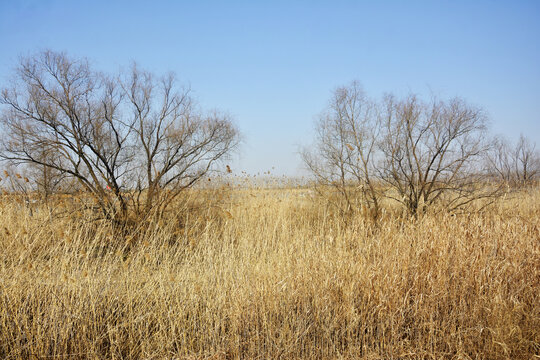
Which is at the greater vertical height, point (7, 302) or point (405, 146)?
point (405, 146)

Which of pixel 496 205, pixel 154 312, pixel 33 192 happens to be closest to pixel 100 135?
pixel 33 192

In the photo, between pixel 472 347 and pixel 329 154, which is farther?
pixel 329 154

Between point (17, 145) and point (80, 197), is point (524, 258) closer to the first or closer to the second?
point (80, 197)

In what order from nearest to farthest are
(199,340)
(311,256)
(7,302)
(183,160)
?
(199,340), (7,302), (311,256), (183,160)

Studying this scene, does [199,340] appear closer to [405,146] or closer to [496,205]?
[405,146]

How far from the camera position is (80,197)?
6.82m

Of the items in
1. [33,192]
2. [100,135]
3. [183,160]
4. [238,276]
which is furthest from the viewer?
[33,192]

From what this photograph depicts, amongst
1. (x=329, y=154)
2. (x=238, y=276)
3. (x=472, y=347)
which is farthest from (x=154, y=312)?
(x=329, y=154)

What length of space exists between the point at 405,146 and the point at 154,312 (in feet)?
Result: 22.0

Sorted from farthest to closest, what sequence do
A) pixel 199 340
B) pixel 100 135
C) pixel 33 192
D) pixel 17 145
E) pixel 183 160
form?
pixel 33 192 → pixel 183 160 → pixel 100 135 → pixel 17 145 → pixel 199 340

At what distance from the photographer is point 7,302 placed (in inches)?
140

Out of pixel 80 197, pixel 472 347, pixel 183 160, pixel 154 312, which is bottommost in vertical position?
pixel 472 347

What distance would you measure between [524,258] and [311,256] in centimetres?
269

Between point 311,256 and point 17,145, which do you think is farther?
point 17,145
